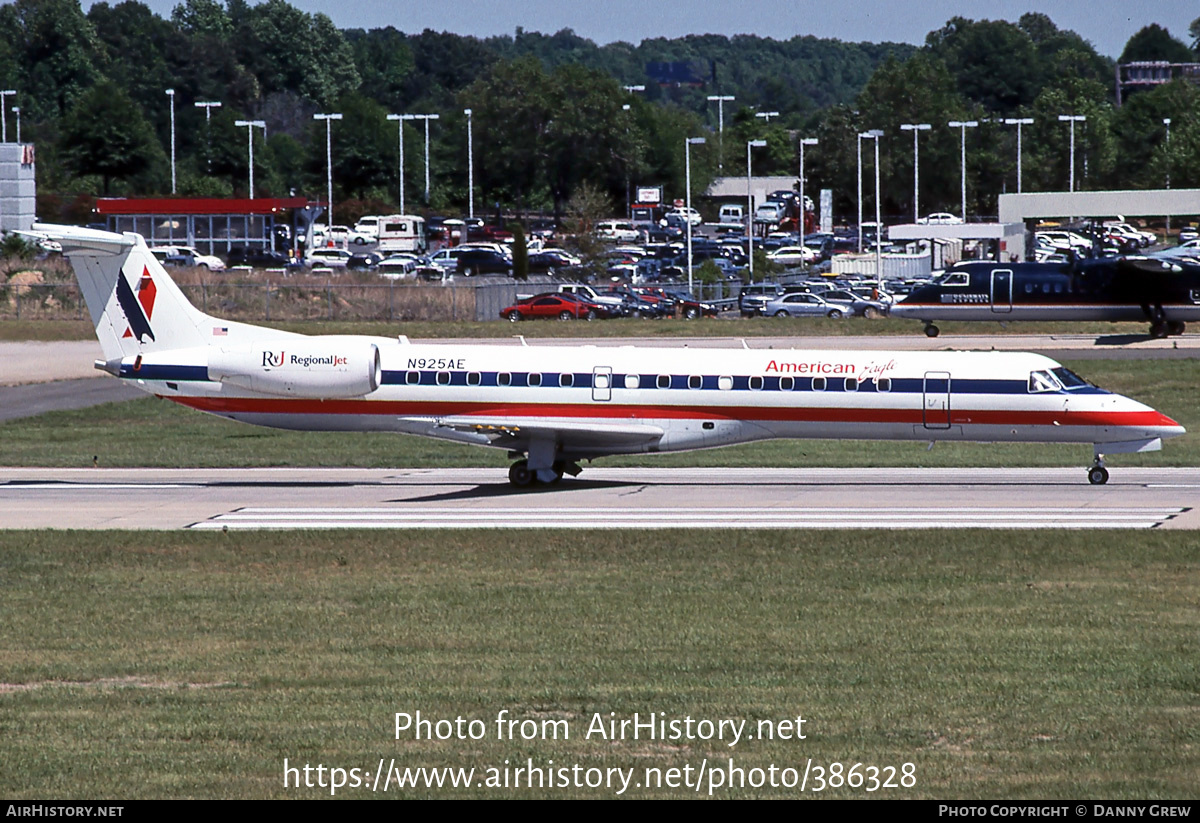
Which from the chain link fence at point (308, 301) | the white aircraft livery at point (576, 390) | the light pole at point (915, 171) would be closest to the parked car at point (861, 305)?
the chain link fence at point (308, 301)

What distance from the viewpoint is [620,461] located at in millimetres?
34500

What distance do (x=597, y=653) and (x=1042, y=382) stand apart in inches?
597

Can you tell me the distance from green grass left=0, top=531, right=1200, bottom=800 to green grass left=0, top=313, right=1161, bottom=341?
1588 inches

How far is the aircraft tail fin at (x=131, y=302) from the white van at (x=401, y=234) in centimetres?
7578

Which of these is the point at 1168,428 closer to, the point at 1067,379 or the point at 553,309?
the point at 1067,379

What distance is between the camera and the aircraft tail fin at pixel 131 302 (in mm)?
30125

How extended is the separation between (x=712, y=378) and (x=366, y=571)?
979cm

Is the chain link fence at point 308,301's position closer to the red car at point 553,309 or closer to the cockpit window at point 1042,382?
the red car at point 553,309

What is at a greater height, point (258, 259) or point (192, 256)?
point (192, 256)

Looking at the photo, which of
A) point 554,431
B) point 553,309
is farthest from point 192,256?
point 554,431

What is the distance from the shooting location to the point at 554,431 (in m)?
28.8

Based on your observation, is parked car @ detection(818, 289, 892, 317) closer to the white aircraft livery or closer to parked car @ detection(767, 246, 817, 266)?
parked car @ detection(767, 246, 817, 266)

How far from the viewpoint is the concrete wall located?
7631 centimetres

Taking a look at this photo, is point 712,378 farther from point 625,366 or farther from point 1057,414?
point 1057,414
